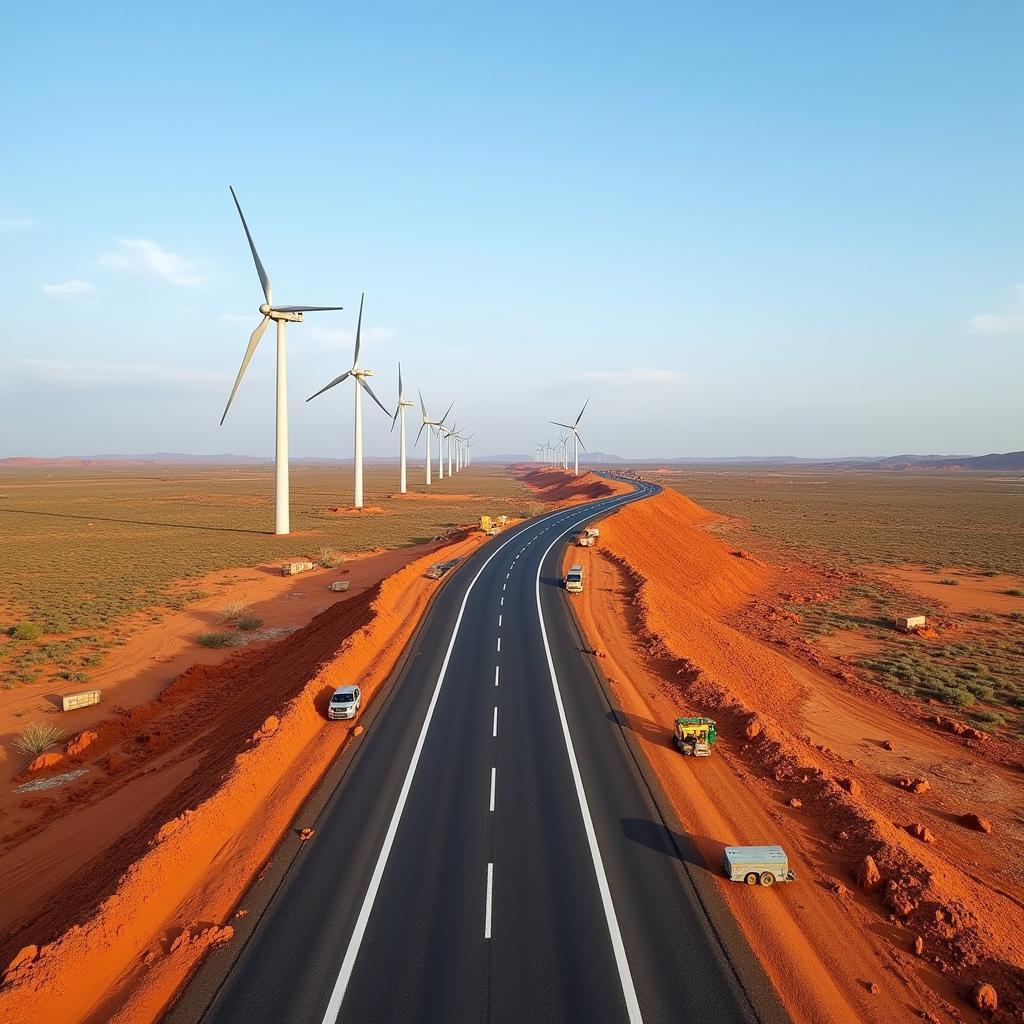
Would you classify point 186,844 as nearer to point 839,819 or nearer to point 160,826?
point 160,826

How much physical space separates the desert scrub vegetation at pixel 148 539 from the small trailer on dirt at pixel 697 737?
41123 millimetres

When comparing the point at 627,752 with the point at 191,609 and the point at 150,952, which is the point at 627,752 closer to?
the point at 150,952

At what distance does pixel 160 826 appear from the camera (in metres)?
18.5

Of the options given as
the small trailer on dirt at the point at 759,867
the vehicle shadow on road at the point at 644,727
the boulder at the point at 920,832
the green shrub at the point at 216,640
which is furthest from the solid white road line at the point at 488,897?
the green shrub at the point at 216,640

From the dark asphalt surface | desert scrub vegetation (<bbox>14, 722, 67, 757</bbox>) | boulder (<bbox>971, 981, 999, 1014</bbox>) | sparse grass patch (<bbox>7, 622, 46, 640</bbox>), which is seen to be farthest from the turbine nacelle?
boulder (<bbox>971, 981, 999, 1014</bbox>)

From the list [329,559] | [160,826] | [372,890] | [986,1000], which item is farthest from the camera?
[329,559]

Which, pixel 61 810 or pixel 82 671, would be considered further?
pixel 82 671

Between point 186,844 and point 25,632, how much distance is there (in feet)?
107

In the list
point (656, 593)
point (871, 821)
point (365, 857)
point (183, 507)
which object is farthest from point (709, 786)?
point (183, 507)

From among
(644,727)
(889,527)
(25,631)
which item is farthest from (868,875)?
(889,527)

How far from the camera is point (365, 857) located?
17359mm

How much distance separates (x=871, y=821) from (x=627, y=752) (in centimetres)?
805

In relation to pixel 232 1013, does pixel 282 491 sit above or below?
above

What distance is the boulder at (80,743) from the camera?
26.3 meters
